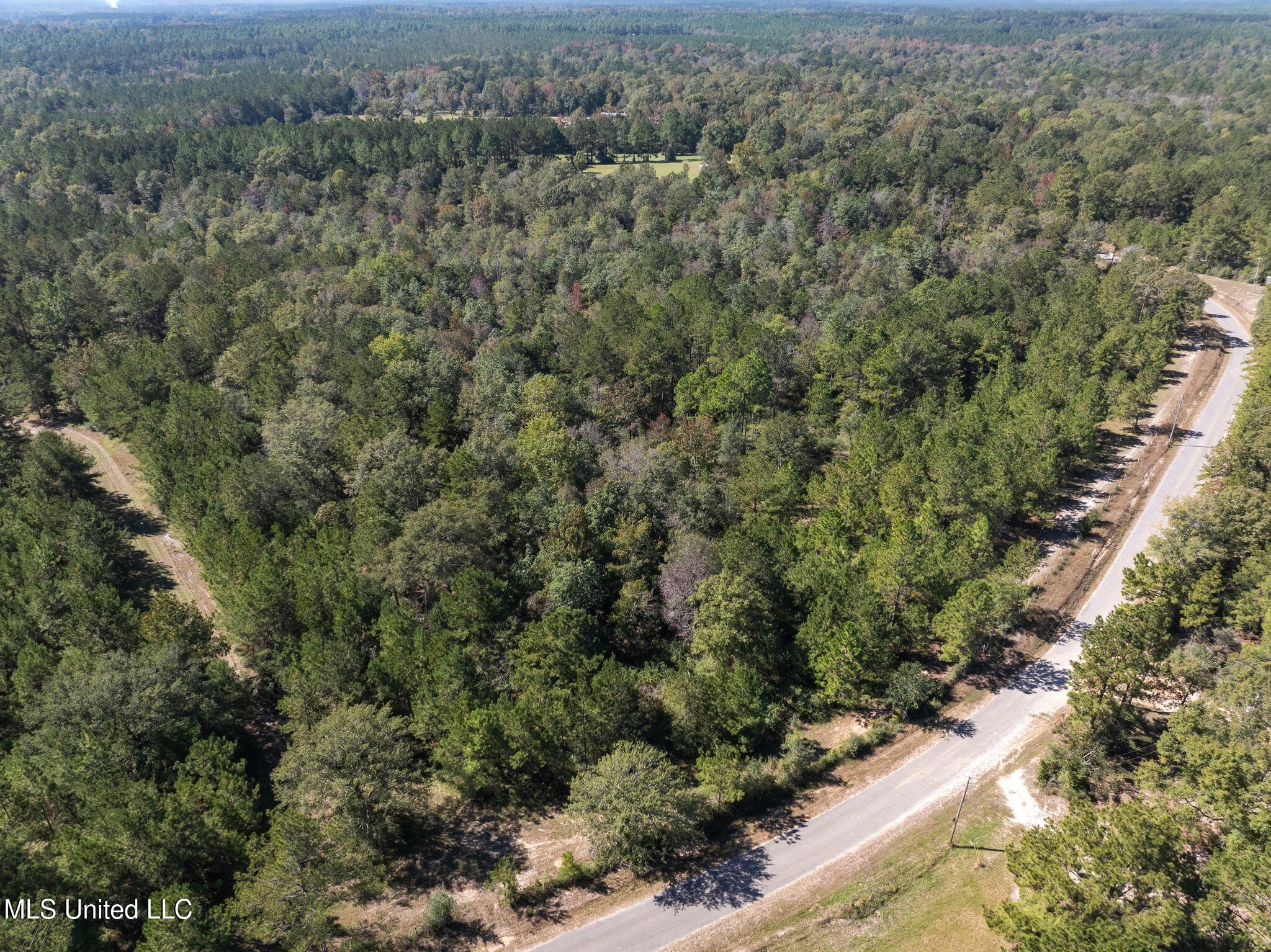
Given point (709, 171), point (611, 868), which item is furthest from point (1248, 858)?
point (709, 171)

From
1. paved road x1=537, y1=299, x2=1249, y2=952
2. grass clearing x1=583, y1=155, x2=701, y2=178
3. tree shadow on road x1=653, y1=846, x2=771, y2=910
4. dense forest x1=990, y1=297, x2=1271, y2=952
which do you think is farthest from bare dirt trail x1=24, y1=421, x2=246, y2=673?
grass clearing x1=583, y1=155, x2=701, y2=178

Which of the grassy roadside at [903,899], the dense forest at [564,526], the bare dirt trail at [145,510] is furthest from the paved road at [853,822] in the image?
the bare dirt trail at [145,510]

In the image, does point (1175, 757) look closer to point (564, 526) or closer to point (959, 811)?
point (959, 811)

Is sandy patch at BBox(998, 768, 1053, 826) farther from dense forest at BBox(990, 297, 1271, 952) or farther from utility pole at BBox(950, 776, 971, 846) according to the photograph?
utility pole at BBox(950, 776, 971, 846)

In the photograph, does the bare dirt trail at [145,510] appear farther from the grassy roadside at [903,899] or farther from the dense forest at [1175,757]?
the dense forest at [1175,757]

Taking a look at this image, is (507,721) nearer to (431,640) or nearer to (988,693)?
(431,640)
